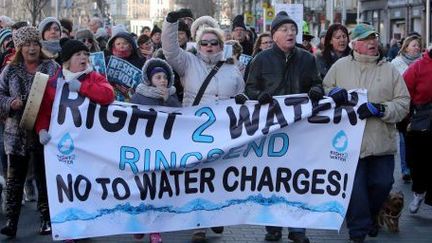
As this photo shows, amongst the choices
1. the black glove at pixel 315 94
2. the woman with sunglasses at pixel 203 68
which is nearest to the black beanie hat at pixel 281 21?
the woman with sunglasses at pixel 203 68

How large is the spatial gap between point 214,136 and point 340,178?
1115mm

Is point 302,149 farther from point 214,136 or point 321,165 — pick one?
point 214,136

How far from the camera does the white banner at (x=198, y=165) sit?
7.47 meters

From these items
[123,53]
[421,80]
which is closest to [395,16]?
[421,80]

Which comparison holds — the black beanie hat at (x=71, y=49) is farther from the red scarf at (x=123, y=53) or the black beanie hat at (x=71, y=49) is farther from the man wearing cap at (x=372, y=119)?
the man wearing cap at (x=372, y=119)

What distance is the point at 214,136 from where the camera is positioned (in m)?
7.61

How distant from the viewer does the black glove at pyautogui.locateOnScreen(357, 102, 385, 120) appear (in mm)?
7734

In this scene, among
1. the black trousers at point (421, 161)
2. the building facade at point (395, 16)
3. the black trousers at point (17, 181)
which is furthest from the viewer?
the building facade at point (395, 16)

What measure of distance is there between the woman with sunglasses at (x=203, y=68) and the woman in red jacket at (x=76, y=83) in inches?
29.4

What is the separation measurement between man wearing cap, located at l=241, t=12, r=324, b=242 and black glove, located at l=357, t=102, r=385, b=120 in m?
0.51

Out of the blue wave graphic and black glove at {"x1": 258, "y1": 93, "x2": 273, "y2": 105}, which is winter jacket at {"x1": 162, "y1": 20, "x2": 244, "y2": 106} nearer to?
black glove at {"x1": 258, "y1": 93, "x2": 273, "y2": 105}

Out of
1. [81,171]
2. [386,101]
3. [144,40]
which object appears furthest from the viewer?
[144,40]

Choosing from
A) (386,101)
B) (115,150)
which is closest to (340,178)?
(386,101)

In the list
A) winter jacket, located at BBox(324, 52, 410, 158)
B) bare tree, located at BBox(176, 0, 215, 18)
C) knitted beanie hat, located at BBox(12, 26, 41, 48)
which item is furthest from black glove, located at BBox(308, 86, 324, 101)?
bare tree, located at BBox(176, 0, 215, 18)
